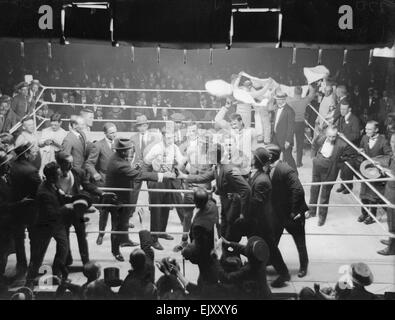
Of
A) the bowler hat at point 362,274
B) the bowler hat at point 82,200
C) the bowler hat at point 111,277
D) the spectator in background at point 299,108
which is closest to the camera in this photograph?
the bowler hat at point 362,274

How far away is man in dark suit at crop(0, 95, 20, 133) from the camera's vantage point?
18.4 feet

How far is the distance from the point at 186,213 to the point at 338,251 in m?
1.61

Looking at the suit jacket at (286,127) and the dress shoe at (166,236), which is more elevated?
the suit jacket at (286,127)

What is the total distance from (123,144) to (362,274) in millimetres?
2702

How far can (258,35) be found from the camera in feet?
17.1

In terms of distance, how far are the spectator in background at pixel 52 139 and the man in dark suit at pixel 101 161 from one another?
1.18ft

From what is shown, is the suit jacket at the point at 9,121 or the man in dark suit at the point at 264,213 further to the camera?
the suit jacket at the point at 9,121

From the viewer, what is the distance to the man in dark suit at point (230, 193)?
5.34 meters

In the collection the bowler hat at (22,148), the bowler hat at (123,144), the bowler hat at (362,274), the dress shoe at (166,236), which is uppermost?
the bowler hat at (123,144)

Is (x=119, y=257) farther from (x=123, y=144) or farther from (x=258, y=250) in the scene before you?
(x=258, y=250)

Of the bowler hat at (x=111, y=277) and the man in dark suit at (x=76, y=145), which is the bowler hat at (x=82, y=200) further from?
the bowler hat at (x=111, y=277)

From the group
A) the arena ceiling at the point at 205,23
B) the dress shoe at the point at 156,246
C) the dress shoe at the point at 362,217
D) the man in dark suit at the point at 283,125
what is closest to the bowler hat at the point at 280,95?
the man in dark suit at the point at 283,125
